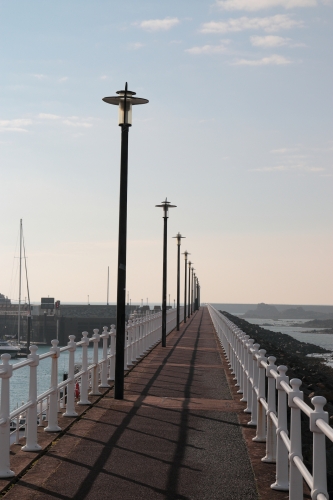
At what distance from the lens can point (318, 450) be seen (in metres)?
4.97

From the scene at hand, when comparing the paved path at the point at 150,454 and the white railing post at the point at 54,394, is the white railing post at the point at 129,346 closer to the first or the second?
the paved path at the point at 150,454

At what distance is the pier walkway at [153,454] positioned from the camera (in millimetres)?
7016

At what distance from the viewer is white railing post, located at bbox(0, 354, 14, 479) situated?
7273 mm

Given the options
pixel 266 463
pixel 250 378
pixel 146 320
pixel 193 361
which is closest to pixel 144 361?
pixel 193 361

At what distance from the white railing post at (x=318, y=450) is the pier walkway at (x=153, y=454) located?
2004 mm

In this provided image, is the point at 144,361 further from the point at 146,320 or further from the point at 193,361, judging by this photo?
the point at 146,320

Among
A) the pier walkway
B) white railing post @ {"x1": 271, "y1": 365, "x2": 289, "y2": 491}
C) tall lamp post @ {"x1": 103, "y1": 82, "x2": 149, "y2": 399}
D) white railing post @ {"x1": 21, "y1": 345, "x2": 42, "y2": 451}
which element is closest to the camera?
the pier walkway

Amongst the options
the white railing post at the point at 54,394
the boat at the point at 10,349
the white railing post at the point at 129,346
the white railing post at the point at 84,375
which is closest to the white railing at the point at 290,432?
the white railing post at the point at 54,394

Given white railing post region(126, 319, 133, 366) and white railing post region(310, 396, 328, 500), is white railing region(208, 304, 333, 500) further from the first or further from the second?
white railing post region(126, 319, 133, 366)

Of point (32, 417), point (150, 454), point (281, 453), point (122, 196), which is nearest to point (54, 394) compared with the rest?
point (32, 417)

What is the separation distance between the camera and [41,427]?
10844 millimetres

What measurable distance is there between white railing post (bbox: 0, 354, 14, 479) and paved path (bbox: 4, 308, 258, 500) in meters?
0.26

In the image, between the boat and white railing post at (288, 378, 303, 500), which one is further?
the boat

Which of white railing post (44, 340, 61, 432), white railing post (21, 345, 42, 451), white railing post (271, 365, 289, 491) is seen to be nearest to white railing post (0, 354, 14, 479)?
white railing post (21, 345, 42, 451)
